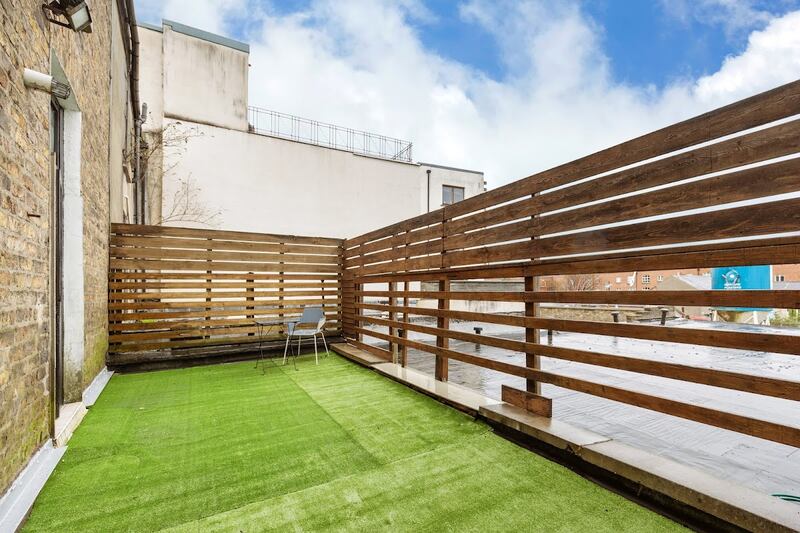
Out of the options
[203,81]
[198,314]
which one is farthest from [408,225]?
[203,81]

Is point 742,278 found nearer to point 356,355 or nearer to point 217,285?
point 356,355

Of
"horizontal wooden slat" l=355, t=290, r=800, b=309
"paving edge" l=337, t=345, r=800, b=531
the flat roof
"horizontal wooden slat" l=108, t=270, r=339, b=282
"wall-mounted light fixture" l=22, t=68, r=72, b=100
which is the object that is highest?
the flat roof

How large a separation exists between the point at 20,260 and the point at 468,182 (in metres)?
16.1

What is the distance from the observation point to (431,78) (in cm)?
1425

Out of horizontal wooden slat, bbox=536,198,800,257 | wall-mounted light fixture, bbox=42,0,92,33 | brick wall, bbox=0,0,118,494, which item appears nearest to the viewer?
horizontal wooden slat, bbox=536,198,800,257

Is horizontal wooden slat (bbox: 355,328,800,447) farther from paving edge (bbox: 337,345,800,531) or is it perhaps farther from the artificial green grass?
the artificial green grass

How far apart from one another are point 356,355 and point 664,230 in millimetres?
4132

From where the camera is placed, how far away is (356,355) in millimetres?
5340

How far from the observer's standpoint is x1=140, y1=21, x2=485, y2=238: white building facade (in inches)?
415

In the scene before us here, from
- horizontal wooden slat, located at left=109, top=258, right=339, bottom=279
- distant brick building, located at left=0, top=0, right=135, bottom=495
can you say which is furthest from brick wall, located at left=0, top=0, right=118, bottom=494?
horizontal wooden slat, located at left=109, top=258, right=339, bottom=279

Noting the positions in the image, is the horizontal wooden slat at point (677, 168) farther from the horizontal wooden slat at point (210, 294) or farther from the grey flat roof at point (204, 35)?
the grey flat roof at point (204, 35)

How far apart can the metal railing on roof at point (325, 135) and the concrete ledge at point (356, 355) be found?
28.9ft

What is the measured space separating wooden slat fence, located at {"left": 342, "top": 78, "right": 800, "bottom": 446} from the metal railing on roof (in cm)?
1102

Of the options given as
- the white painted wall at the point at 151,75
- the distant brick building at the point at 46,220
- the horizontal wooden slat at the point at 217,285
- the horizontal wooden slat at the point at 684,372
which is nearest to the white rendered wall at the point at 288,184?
the white painted wall at the point at 151,75
